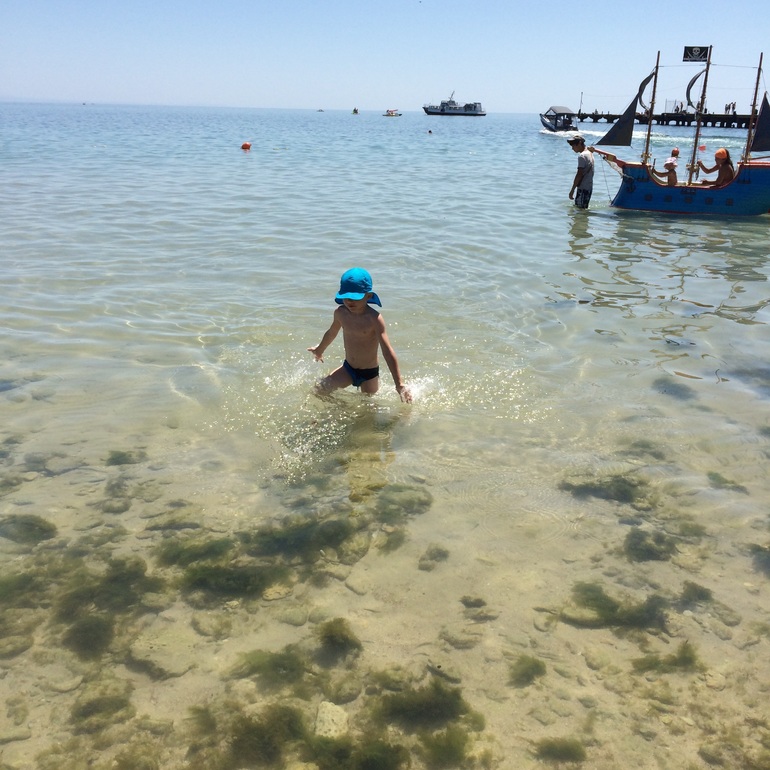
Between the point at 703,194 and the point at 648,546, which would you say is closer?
the point at 648,546

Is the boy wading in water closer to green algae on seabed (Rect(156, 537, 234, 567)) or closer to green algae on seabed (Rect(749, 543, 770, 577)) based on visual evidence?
green algae on seabed (Rect(156, 537, 234, 567))

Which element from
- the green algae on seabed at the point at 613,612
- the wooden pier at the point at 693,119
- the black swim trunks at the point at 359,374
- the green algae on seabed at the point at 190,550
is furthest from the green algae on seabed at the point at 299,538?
the wooden pier at the point at 693,119

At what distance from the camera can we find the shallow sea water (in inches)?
116

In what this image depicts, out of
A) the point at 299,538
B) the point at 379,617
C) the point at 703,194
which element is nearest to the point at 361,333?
the point at 299,538

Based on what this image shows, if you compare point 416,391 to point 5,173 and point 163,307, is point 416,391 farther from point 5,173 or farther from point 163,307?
point 5,173

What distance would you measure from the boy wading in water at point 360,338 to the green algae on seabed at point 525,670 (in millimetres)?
2758

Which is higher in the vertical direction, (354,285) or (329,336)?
(354,285)

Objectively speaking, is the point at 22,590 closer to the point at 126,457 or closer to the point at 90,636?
the point at 90,636

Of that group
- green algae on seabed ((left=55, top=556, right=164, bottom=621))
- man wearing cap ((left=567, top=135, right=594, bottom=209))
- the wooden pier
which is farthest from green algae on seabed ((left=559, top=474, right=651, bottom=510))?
the wooden pier

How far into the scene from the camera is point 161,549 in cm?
396

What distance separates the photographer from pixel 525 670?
3.16 metres

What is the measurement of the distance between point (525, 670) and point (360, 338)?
10.7 ft

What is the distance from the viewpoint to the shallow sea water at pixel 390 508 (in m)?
2.96

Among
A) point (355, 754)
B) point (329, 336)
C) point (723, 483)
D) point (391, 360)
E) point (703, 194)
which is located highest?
point (703, 194)
